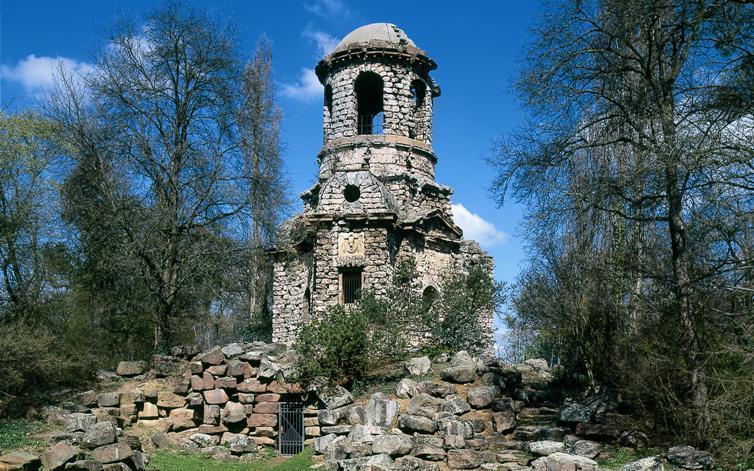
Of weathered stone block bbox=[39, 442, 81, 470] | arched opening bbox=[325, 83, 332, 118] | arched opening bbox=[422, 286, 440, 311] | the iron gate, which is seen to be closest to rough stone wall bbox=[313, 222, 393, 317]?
arched opening bbox=[422, 286, 440, 311]

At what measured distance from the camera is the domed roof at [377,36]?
2384cm

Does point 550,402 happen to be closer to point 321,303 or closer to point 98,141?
point 321,303

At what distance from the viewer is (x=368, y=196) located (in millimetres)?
20828

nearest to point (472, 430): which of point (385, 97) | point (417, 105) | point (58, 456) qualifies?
point (58, 456)

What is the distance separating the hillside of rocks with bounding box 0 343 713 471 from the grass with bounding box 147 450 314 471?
0.27 m

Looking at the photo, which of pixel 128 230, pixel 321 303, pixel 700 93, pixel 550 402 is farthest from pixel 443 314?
pixel 700 93

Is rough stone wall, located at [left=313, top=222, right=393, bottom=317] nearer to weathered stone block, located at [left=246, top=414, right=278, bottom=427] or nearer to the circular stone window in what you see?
the circular stone window

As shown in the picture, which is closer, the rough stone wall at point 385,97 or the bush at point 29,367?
the bush at point 29,367

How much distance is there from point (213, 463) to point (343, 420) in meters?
2.64

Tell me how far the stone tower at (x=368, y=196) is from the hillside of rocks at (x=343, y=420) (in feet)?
16.9

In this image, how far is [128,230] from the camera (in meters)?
17.7

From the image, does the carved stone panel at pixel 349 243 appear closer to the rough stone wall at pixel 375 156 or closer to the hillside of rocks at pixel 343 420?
the rough stone wall at pixel 375 156

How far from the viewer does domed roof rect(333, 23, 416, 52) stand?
23836 millimetres

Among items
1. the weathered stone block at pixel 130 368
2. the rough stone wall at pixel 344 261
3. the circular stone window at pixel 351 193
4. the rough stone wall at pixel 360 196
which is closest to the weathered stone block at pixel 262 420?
the weathered stone block at pixel 130 368
